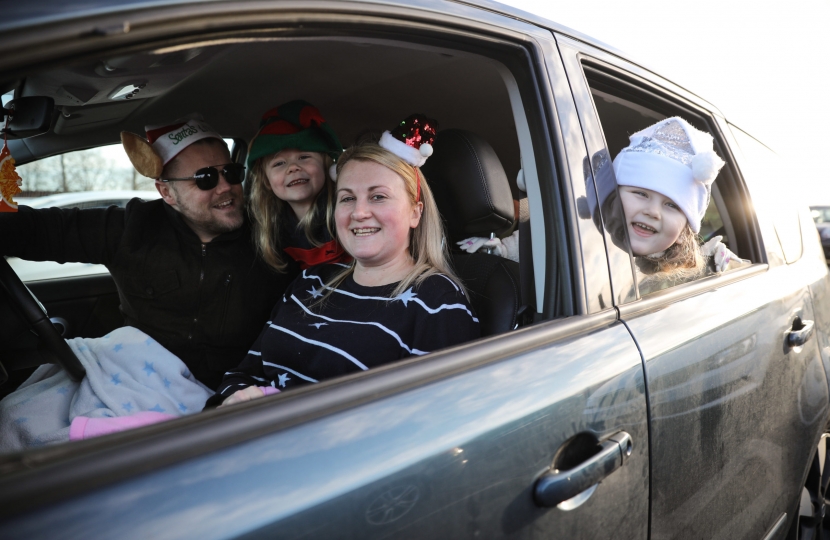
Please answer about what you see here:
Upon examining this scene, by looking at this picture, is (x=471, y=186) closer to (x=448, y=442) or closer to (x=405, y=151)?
(x=405, y=151)

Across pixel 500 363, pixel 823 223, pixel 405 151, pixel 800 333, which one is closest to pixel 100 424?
pixel 500 363

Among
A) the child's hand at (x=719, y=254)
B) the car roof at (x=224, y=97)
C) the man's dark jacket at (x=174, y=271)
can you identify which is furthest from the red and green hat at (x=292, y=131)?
the child's hand at (x=719, y=254)

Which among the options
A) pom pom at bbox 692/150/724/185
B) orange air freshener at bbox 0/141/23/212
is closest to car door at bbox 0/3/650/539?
pom pom at bbox 692/150/724/185

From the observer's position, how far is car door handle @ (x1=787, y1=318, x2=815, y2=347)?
5.99ft

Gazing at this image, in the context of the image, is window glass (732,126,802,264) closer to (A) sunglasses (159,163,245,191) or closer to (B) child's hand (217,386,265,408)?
(B) child's hand (217,386,265,408)

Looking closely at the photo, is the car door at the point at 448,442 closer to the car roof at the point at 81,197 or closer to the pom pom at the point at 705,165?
the pom pom at the point at 705,165

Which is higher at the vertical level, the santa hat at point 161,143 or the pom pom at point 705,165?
the santa hat at point 161,143

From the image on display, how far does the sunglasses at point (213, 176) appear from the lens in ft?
8.05

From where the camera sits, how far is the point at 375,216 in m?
1.97

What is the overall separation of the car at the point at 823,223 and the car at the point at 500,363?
810 cm

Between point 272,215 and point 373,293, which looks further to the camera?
point 272,215

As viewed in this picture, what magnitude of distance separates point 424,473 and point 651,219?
1257 mm

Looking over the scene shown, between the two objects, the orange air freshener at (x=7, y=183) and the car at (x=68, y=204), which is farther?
the car at (x=68, y=204)

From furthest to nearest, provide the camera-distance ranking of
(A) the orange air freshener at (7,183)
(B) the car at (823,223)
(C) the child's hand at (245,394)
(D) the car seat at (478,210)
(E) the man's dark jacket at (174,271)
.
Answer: (B) the car at (823,223) → (E) the man's dark jacket at (174,271) → (D) the car seat at (478,210) → (C) the child's hand at (245,394) → (A) the orange air freshener at (7,183)
